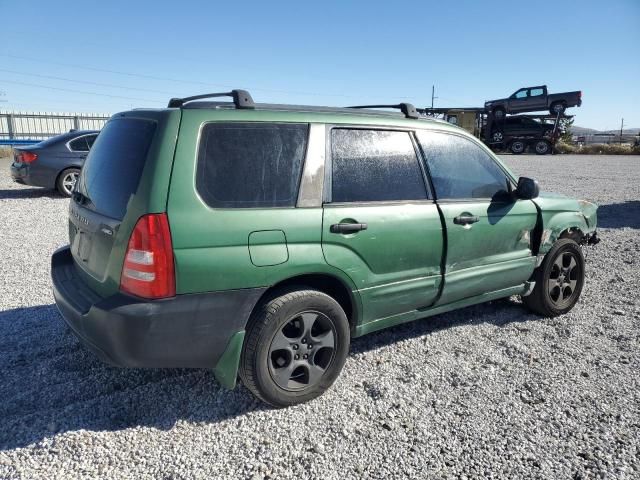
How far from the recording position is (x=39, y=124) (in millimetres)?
25688

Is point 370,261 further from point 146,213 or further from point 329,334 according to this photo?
point 146,213

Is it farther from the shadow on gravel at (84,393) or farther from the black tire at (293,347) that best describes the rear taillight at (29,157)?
the black tire at (293,347)

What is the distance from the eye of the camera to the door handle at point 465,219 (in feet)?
11.1

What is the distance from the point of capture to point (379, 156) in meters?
3.13

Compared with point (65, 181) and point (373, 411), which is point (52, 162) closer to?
point (65, 181)

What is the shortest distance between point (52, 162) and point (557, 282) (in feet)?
32.7

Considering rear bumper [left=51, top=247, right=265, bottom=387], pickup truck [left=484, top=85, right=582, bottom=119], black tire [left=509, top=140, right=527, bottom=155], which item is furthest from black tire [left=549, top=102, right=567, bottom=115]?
rear bumper [left=51, top=247, right=265, bottom=387]

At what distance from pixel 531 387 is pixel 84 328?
2732 millimetres

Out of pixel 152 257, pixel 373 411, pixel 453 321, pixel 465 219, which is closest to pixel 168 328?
pixel 152 257

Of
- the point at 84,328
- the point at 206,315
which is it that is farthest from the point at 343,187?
the point at 84,328

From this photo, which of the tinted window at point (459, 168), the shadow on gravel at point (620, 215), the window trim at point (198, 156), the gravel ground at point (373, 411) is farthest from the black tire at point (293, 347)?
the shadow on gravel at point (620, 215)

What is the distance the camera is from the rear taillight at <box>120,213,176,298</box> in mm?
2307

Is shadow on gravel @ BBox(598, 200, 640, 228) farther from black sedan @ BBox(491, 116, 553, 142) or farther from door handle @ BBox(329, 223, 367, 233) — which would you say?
black sedan @ BBox(491, 116, 553, 142)

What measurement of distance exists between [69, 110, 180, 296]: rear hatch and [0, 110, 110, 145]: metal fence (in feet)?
82.1
